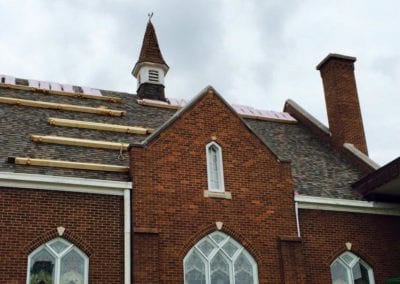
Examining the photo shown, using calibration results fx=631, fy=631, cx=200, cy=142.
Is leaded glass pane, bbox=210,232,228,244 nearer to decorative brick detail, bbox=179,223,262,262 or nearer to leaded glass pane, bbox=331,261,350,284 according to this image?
decorative brick detail, bbox=179,223,262,262

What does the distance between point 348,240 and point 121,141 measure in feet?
24.1

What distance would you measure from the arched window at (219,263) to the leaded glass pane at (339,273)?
2739mm

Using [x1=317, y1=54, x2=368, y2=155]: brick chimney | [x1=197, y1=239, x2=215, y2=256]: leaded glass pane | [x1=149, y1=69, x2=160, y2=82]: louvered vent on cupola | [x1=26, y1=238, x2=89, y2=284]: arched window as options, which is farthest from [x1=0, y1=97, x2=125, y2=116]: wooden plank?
[x1=317, y1=54, x2=368, y2=155]: brick chimney

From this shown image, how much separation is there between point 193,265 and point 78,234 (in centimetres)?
305

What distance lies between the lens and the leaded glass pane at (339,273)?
17973mm

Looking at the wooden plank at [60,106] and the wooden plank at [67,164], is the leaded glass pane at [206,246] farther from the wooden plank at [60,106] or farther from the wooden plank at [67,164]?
the wooden plank at [60,106]

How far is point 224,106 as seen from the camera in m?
18.3

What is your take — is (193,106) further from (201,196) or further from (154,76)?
(154,76)

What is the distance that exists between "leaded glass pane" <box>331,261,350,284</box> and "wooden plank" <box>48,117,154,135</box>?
6.99 meters

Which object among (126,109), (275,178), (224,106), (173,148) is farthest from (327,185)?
(126,109)

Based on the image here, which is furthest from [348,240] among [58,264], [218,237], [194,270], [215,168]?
[58,264]

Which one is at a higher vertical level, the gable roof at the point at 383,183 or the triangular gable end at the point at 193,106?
the triangular gable end at the point at 193,106

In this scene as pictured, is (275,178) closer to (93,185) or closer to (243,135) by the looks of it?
(243,135)

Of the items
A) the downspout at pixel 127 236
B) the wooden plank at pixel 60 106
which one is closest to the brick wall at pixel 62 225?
the downspout at pixel 127 236
